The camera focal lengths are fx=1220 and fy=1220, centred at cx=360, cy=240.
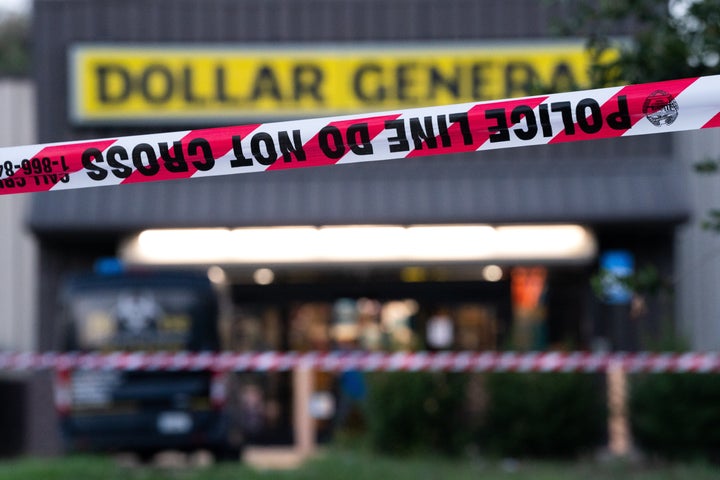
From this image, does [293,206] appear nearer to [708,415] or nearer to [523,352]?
[523,352]

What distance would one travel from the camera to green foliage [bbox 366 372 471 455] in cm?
1353

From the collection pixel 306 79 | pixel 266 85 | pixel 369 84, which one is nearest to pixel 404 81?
pixel 369 84

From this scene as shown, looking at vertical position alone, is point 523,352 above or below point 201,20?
below

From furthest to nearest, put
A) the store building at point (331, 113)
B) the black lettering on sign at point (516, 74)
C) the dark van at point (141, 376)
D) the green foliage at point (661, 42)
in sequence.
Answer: the black lettering on sign at point (516, 74) < the store building at point (331, 113) < the dark van at point (141, 376) < the green foliage at point (661, 42)

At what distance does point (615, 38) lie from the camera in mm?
15781

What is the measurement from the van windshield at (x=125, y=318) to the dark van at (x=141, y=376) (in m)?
0.01

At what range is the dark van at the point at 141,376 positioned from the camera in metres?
13.5

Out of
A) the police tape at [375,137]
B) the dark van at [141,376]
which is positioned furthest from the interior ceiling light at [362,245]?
the police tape at [375,137]

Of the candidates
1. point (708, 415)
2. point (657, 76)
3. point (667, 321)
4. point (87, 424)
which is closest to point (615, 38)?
point (667, 321)

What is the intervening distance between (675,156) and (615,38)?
1.74 m

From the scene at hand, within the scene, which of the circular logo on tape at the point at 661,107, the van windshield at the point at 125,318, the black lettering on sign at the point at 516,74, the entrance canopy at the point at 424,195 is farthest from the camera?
the black lettering on sign at the point at 516,74

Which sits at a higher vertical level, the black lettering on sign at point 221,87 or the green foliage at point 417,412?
the black lettering on sign at point 221,87

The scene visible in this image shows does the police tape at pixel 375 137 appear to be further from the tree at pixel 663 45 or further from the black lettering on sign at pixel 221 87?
the black lettering on sign at pixel 221 87

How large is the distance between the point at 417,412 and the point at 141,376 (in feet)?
10.2
